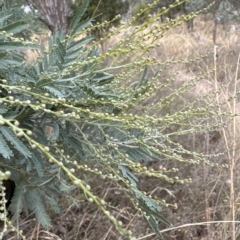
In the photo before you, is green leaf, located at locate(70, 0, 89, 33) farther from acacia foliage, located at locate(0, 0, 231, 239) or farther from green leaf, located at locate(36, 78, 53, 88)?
green leaf, located at locate(36, 78, 53, 88)

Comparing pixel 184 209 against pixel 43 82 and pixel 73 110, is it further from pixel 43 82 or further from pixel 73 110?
pixel 43 82

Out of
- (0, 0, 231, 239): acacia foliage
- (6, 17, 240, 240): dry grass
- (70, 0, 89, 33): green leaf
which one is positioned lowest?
(6, 17, 240, 240): dry grass

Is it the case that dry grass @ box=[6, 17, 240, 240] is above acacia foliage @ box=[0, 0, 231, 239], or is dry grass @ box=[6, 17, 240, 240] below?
below

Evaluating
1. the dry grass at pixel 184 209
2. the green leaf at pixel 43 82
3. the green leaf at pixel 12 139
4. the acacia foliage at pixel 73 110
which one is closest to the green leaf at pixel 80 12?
the acacia foliage at pixel 73 110

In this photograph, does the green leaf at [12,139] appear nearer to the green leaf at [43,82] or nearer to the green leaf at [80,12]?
the green leaf at [43,82]

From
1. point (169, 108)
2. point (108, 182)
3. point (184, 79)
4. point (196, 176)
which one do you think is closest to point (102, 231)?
point (108, 182)

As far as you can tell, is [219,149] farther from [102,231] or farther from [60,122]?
[60,122]

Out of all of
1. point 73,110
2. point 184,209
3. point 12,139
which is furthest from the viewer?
point 184,209

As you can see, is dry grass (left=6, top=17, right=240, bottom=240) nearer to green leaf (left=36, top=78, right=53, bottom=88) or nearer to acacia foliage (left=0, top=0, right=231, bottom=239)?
acacia foliage (left=0, top=0, right=231, bottom=239)

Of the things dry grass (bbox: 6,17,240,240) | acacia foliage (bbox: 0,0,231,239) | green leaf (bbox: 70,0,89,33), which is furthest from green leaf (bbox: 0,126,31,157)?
dry grass (bbox: 6,17,240,240)

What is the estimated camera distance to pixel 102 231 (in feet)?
4.50

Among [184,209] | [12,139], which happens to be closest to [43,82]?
[12,139]

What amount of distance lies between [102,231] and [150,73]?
5.97 feet

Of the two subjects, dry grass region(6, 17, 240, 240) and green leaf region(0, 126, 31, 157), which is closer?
green leaf region(0, 126, 31, 157)
